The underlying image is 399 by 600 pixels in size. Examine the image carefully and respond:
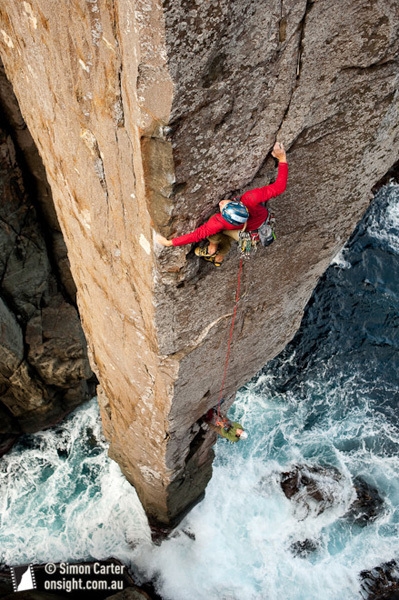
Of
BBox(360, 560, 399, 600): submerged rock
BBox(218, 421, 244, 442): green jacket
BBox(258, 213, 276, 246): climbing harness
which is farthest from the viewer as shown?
BBox(360, 560, 399, 600): submerged rock

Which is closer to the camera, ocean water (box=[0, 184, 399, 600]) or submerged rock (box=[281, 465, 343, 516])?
ocean water (box=[0, 184, 399, 600])

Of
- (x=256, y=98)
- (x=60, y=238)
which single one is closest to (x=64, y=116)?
(x=256, y=98)

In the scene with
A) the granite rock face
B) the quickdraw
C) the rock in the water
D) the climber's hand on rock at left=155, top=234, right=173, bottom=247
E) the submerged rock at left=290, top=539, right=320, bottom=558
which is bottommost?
the submerged rock at left=290, top=539, right=320, bottom=558

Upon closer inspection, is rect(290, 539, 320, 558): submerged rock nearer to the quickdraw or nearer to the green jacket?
the green jacket

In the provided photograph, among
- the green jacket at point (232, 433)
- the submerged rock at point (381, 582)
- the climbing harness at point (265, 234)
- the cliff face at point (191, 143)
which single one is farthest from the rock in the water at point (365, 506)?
the climbing harness at point (265, 234)

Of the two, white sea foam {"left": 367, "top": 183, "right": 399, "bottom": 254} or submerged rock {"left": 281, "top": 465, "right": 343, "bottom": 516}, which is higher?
white sea foam {"left": 367, "top": 183, "right": 399, "bottom": 254}

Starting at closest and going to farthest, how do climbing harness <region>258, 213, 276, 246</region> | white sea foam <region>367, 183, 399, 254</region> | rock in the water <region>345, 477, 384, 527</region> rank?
climbing harness <region>258, 213, 276, 246</region> < rock in the water <region>345, 477, 384, 527</region> < white sea foam <region>367, 183, 399, 254</region>

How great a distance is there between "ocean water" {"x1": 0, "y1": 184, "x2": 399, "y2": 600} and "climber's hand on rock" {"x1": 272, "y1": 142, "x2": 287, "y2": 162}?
600 centimetres

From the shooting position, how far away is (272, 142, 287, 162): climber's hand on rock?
110 inches

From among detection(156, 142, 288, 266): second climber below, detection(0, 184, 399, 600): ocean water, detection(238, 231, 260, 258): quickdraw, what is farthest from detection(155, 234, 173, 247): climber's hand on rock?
detection(0, 184, 399, 600): ocean water

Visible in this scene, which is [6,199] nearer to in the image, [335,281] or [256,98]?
[256,98]

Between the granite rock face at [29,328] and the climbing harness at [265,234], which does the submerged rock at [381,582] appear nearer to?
the granite rock face at [29,328]

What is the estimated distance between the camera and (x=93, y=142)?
3037 mm

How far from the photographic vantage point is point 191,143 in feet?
8.02
